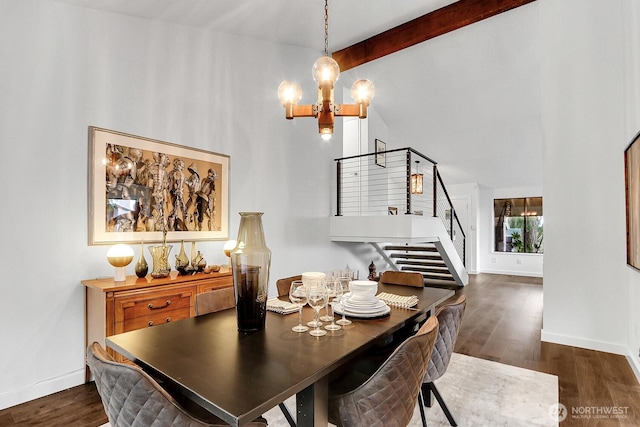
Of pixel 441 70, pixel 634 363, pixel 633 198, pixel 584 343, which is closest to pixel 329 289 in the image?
pixel 633 198

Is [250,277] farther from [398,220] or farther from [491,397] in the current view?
[398,220]

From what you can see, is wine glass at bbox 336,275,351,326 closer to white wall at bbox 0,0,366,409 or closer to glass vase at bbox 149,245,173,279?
glass vase at bbox 149,245,173,279

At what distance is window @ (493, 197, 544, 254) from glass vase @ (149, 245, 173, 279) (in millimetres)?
8326

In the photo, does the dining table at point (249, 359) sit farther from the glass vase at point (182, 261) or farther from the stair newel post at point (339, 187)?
the stair newel post at point (339, 187)

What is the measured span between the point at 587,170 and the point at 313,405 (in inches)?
146

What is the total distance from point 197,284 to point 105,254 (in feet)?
2.47

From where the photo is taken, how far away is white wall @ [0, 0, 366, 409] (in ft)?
7.34

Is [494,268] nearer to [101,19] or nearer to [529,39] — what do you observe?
[529,39]

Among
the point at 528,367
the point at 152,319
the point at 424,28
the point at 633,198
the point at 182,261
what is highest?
the point at 424,28

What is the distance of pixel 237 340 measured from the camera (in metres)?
1.37

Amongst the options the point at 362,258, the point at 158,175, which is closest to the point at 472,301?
the point at 362,258

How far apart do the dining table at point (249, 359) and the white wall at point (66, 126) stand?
57.7 inches

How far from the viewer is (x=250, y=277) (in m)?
1.45

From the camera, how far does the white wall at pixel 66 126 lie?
2.24 meters
